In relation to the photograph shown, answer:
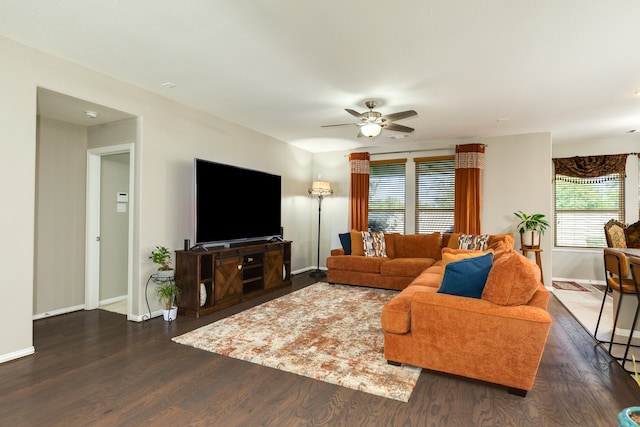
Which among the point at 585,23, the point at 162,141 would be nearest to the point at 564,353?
the point at 585,23

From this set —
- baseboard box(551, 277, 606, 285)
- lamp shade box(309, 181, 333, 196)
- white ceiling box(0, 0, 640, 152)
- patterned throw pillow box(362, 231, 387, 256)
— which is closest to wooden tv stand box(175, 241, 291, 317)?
patterned throw pillow box(362, 231, 387, 256)

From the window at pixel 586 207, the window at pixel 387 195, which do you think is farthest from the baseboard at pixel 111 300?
the window at pixel 586 207

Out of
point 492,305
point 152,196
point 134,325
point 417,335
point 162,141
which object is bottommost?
point 134,325

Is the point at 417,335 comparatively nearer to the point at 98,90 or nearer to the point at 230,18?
the point at 230,18

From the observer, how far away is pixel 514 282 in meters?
2.36

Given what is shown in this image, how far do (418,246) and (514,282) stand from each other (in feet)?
11.9

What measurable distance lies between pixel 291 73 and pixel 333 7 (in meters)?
1.14

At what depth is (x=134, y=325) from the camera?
12.3 feet

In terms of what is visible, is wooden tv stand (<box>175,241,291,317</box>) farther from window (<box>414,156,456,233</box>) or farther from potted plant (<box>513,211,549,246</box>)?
potted plant (<box>513,211,549,246</box>)

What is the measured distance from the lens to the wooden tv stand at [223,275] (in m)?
4.04

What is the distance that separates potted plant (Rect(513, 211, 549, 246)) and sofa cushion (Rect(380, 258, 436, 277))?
1.56 metres

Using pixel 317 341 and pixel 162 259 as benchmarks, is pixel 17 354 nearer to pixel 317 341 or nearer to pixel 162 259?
pixel 162 259

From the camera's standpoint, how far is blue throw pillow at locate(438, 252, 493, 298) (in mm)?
2572

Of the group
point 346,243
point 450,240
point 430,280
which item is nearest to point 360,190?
point 346,243
